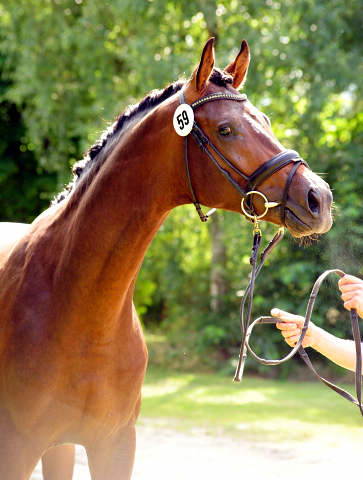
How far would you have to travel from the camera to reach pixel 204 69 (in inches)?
71.6

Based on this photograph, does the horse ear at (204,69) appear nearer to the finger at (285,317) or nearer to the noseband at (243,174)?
the noseband at (243,174)

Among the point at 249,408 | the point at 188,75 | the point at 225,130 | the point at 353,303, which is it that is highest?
the point at 188,75

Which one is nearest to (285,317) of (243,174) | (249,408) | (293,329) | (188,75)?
(293,329)

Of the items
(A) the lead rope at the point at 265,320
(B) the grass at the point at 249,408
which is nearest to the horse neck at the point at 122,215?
(A) the lead rope at the point at 265,320

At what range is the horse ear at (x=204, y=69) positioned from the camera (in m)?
1.77

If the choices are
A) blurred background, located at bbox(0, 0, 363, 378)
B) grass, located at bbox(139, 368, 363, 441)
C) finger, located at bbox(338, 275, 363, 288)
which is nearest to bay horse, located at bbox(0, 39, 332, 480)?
finger, located at bbox(338, 275, 363, 288)

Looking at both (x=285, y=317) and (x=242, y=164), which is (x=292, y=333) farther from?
(x=242, y=164)

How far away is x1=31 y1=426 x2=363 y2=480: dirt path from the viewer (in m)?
4.17

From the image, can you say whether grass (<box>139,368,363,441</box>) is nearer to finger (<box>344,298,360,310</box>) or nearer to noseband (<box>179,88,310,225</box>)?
finger (<box>344,298,360,310</box>)

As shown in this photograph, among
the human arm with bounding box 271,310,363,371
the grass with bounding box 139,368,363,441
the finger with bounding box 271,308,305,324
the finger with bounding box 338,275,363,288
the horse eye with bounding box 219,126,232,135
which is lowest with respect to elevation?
the grass with bounding box 139,368,363,441

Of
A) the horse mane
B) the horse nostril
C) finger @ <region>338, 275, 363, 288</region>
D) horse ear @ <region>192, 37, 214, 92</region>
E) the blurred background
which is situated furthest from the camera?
the blurred background

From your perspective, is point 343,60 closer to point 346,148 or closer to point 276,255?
point 346,148

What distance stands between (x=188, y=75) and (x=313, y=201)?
7.73 meters

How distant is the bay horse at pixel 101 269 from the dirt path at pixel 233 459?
2.49 metres
